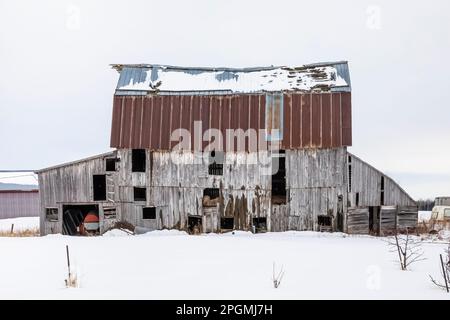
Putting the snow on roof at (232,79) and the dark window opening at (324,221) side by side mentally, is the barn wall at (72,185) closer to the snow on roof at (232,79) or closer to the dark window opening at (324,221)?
the snow on roof at (232,79)

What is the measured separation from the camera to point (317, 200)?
2455 centimetres

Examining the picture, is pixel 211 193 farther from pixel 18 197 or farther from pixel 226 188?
pixel 18 197

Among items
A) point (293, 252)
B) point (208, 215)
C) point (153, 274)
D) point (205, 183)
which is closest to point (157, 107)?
point (205, 183)

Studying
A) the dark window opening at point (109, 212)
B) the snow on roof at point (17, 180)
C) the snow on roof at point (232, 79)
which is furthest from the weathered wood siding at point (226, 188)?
the snow on roof at point (17, 180)

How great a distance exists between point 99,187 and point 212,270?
55.4 ft

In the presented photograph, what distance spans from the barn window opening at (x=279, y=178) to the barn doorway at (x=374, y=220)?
6158 millimetres

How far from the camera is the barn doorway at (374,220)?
85.0 feet

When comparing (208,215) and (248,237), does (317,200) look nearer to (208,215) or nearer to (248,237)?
(248,237)

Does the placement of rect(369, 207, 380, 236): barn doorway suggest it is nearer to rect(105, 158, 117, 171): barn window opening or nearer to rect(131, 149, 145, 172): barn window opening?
rect(131, 149, 145, 172): barn window opening

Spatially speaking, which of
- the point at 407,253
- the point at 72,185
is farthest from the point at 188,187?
the point at 407,253

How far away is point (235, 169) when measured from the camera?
25281 mm

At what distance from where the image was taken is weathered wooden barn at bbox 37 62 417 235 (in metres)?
24.6

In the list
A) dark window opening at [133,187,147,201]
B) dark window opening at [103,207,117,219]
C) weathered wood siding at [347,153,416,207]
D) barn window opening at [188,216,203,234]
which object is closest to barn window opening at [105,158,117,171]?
dark window opening at [133,187,147,201]

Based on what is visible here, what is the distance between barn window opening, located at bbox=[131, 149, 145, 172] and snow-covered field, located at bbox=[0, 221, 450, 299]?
20.9 ft
